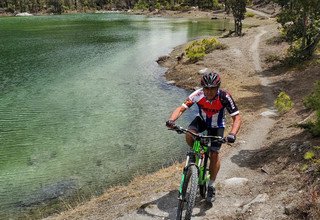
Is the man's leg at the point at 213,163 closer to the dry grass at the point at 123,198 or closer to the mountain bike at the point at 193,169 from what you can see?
the mountain bike at the point at 193,169

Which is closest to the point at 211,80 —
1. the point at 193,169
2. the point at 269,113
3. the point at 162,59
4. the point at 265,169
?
the point at 193,169

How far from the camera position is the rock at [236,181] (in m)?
14.4

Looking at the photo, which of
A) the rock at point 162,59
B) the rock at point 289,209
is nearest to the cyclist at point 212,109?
the rock at point 289,209

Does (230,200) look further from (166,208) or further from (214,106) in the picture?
(214,106)

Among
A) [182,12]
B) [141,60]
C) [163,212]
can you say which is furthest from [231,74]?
[182,12]

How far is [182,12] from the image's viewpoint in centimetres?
19700

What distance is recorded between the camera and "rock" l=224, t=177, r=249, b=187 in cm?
1444

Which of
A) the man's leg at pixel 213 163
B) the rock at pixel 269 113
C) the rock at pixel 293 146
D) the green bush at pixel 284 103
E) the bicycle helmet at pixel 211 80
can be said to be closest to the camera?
the bicycle helmet at pixel 211 80

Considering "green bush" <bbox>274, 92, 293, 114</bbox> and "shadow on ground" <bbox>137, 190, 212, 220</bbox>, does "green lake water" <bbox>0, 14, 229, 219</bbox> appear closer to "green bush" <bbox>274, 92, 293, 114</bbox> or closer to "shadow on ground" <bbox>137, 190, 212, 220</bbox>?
"shadow on ground" <bbox>137, 190, 212, 220</bbox>

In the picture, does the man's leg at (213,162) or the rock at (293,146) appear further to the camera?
the rock at (293,146)

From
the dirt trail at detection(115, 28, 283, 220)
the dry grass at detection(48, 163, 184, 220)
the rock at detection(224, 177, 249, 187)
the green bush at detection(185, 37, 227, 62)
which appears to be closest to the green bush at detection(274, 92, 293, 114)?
the dirt trail at detection(115, 28, 283, 220)

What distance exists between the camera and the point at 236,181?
14.7 metres

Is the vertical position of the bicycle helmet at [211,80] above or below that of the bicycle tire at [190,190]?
above

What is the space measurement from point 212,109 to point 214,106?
12cm
